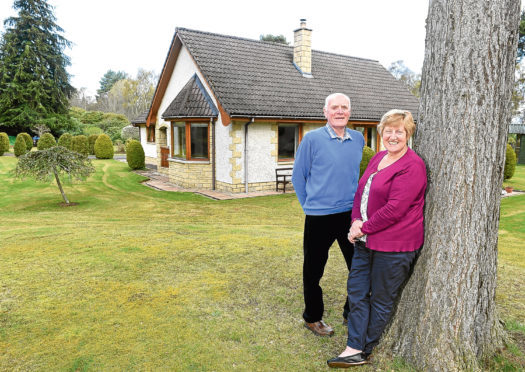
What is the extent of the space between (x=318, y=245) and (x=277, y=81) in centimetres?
1440

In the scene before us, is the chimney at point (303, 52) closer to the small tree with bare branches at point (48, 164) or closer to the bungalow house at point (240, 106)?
the bungalow house at point (240, 106)

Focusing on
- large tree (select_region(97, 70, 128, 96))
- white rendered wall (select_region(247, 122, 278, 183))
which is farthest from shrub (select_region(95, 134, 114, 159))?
large tree (select_region(97, 70, 128, 96))

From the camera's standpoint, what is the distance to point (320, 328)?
3.51 m

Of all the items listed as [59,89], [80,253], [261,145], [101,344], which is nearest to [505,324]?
[101,344]

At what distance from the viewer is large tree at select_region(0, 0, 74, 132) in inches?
1459

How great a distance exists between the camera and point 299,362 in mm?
3098

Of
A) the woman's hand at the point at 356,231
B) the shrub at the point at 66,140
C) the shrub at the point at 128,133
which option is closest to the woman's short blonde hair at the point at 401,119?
the woman's hand at the point at 356,231

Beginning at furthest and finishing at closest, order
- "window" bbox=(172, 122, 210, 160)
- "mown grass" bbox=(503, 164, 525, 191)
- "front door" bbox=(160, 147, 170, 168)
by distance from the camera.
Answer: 1. "front door" bbox=(160, 147, 170, 168)
2. "mown grass" bbox=(503, 164, 525, 191)
3. "window" bbox=(172, 122, 210, 160)

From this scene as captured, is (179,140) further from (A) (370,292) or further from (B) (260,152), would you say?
(A) (370,292)

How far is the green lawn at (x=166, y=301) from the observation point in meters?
3.15

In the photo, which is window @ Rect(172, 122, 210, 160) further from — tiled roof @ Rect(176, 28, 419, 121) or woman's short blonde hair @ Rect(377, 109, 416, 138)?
woman's short blonde hair @ Rect(377, 109, 416, 138)

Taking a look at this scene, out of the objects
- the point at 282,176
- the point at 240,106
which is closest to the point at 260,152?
the point at 282,176

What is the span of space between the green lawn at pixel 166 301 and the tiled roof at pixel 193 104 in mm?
8050

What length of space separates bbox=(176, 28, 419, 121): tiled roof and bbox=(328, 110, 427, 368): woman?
11174mm
